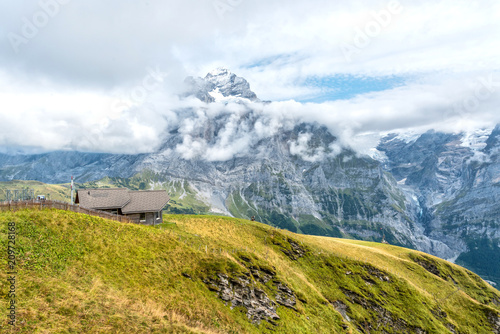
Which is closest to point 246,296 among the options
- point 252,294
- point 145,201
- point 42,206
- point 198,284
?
point 252,294

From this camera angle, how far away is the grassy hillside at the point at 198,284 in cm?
2728

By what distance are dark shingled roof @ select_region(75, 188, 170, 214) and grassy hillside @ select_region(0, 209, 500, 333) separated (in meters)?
5.99

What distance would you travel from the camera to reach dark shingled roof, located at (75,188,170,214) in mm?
59509

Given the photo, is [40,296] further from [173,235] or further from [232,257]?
A: [232,257]

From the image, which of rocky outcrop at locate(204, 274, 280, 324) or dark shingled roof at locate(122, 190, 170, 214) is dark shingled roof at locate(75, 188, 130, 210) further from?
rocky outcrop at locate(204, 274, 280, 324)

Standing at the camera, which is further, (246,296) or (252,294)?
(252,294)

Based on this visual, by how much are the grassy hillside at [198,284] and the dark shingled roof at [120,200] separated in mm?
5993

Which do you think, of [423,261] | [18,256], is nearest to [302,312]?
[18,256]

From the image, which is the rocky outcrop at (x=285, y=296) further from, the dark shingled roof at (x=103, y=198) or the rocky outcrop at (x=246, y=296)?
the dark shingled roof at (x=103, y=198)

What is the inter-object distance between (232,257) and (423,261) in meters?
101

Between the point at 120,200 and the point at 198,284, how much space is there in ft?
106

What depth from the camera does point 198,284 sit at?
4041 cm

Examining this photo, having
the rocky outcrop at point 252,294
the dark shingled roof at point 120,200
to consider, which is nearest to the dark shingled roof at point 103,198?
the dark shingled roof at point 120,200

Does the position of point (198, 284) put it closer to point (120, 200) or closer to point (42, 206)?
point (42, 206)
